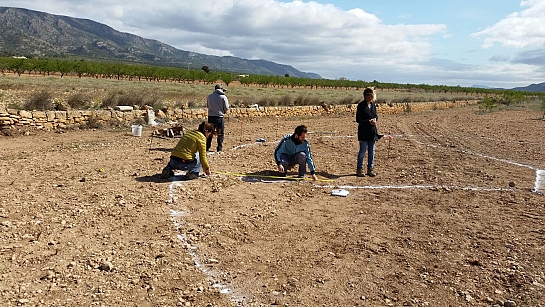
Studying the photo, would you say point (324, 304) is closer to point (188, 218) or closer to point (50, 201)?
point (188, 218)

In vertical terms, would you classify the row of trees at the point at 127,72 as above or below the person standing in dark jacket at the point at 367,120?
above

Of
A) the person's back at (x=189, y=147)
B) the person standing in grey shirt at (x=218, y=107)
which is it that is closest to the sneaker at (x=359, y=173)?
the person's back at (x=189, y=147)

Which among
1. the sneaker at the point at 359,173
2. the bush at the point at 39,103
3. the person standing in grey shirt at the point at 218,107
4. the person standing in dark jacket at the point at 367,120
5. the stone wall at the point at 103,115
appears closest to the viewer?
the person standing in dark jacket at the point at 367,120

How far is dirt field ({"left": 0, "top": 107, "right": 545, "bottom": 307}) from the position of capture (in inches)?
156

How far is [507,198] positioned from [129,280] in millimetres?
6150

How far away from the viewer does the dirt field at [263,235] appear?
3.96m

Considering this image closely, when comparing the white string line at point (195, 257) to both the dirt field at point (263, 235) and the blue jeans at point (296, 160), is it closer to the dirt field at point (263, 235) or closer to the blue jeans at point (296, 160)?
the dirt field at point (263, 235)

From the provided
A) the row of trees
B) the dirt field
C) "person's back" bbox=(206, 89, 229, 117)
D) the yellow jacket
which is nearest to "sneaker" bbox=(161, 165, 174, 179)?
the dirt field

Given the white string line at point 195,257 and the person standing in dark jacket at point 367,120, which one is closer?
the white string line at point 195,257

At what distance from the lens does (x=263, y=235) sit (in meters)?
5.36

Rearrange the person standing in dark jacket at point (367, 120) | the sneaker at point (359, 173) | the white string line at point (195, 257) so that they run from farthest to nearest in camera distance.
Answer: the sneaker at point (359, 173)
the person standing in dark jacket at point (367, 120)
the white string line at point (195, 257)

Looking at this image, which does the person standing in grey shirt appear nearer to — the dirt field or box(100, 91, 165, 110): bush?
the dirt field

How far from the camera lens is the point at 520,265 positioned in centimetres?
456

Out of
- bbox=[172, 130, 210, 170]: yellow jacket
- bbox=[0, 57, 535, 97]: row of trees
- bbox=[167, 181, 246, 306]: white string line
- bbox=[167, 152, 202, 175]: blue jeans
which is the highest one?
bbox=[0, 57, 535, 97]: row of trees
